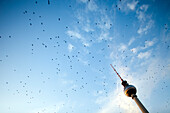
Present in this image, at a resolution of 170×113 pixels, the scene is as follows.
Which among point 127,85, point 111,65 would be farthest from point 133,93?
point 111,65

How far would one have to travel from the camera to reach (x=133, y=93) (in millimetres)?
37844

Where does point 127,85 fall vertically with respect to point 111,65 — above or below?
below

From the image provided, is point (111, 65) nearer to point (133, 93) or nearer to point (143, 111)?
point (133, 93)

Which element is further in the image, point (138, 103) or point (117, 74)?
point (117, 74)

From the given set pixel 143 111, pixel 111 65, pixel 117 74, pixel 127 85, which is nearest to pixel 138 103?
pixel 143 111

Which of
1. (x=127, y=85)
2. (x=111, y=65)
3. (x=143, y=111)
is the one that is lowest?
(x=143, y=111)

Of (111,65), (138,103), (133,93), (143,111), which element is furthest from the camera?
(111,65)

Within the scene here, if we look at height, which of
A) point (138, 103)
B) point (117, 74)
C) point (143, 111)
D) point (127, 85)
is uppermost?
point (117, 74)

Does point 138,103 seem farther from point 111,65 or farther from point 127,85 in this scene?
point 111,65

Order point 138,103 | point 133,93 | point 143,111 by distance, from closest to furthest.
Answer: point 143,111
point 138,103
point 133,93

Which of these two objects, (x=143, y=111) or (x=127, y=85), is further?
(x=127, y=85)

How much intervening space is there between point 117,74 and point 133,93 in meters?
9.45

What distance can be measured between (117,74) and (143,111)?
55.0 ft

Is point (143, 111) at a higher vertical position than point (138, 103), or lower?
lower
